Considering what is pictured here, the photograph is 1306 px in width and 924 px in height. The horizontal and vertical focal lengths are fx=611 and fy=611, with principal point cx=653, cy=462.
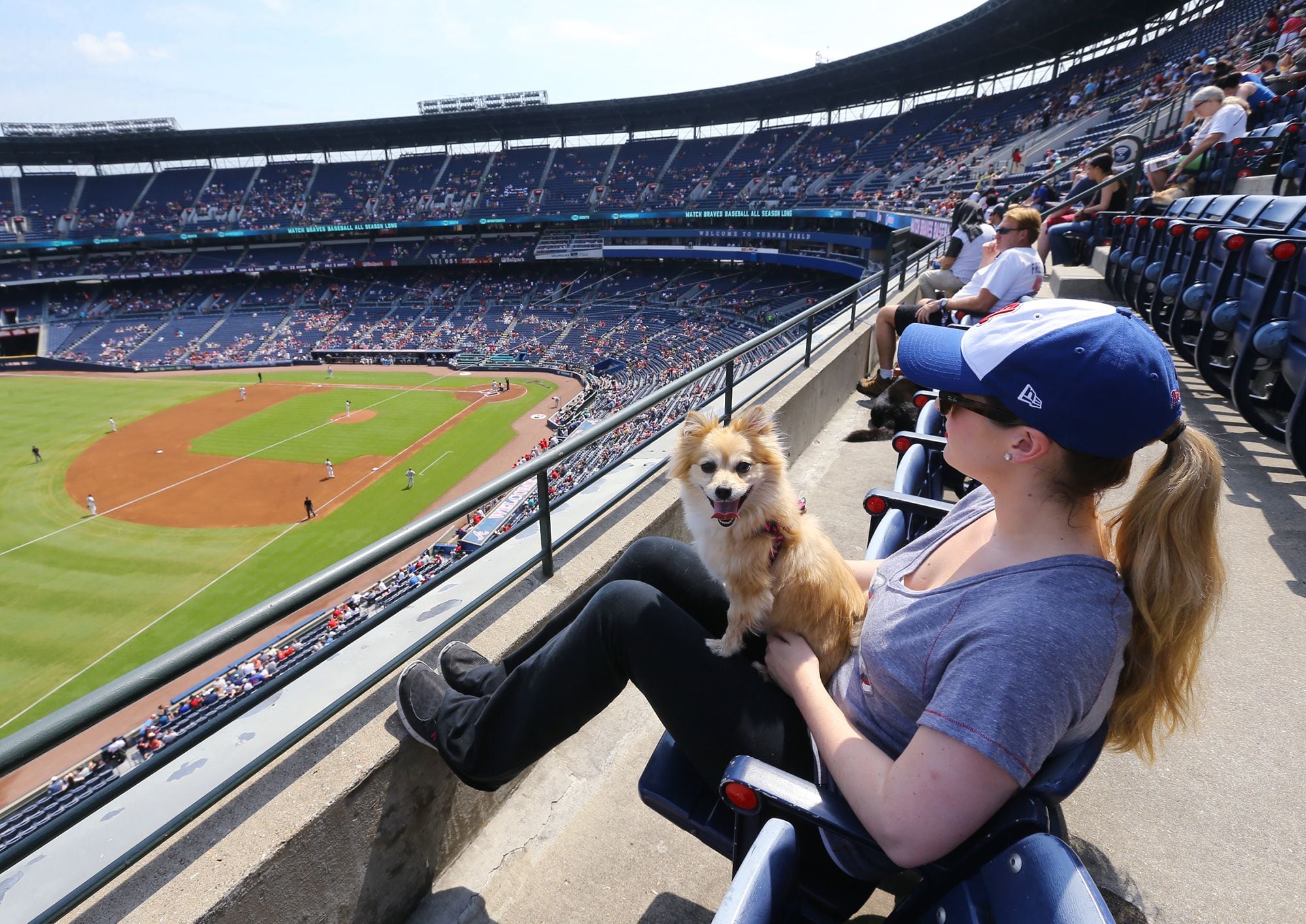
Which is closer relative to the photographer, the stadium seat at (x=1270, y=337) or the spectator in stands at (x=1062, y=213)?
the stadium seat at (x=1270, y=337)

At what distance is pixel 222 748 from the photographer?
1917 mm

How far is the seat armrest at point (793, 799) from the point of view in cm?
128

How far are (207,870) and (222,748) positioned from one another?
409mm

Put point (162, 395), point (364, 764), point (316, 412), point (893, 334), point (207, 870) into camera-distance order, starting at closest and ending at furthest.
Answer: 1. point (207, 870)
2. point (364, 764)
3. point (893, 334)
4. point (316, 412)
5. point (162, 395)

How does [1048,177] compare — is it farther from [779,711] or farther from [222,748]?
[222,748]

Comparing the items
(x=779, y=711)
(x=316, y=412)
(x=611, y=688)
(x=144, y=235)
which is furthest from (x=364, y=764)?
(x=144, y=235)

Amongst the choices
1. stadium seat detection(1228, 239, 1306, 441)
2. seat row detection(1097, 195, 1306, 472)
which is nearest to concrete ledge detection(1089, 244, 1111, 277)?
seat row detection(1097, 195, 1306, 472)

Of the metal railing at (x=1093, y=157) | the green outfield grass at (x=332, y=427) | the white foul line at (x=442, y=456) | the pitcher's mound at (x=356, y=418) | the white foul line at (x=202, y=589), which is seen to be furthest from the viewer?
the pitcher's mound at (x=356, y=418)

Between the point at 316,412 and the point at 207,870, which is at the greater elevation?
the point at 207,870

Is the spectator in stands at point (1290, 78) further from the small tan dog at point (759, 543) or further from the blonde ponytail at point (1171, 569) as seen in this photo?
the blonde ponytail at point (1171, 569)

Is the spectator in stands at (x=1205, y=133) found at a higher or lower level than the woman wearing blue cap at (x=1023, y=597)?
higher

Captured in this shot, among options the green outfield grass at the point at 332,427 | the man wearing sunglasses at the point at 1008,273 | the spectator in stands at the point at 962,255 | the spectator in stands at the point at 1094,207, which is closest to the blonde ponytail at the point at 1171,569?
the man wearing sunglasses at the point at 1008,273

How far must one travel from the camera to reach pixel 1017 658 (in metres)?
1.10

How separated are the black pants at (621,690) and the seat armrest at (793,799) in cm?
29
